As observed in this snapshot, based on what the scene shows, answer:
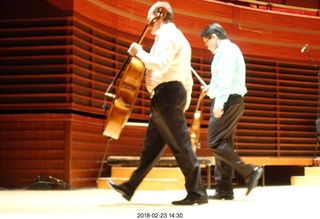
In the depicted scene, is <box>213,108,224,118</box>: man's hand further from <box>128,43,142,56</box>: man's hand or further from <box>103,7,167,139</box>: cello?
<box>128,43,142,56</box>: man's hand

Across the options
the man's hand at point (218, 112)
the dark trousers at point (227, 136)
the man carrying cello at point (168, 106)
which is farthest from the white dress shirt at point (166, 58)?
the dark trousers at point (227, 136)

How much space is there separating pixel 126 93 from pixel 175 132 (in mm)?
472

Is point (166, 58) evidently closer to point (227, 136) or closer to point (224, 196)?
point (227, 136)

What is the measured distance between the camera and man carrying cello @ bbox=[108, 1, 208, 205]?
3689 mm

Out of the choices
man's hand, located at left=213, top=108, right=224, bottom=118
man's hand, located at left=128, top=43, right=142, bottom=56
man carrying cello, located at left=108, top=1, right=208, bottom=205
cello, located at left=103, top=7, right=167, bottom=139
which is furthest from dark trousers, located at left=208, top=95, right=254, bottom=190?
man's hand, located at left=128, top=43, right=142, bottom=56

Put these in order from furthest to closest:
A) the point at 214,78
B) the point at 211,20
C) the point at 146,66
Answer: the point at 211,20 < the point at 214,78 < the point at 146,66

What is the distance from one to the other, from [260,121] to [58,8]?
167 inches

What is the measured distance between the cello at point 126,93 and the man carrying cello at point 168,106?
6cm

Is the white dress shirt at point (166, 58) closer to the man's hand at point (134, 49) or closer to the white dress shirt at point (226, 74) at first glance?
the man's hand at point (134, 49)

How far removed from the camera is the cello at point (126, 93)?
3816 mm

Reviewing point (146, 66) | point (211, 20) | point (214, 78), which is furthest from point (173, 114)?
point (211, 20)

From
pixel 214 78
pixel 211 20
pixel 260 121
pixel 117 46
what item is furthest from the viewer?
pixel 260 121

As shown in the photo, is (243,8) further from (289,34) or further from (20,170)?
(20,170)

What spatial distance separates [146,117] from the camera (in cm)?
805
